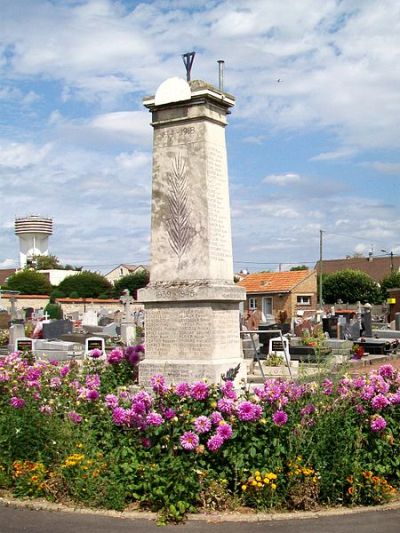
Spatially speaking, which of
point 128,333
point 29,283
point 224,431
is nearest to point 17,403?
point 224,431

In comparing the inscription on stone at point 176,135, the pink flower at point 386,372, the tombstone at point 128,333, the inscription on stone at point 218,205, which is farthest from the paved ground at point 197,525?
the tombstone at point 128,333

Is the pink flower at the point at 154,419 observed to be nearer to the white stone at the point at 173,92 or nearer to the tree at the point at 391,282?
the white stone at the point at 173,92

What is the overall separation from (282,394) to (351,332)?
69.8 ft

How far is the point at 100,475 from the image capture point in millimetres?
6227

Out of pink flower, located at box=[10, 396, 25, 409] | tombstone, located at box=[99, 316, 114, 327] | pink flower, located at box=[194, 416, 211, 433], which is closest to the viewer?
pink flower, located at box=[194, 416, 211, 433]

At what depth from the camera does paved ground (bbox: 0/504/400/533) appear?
18.3 ft

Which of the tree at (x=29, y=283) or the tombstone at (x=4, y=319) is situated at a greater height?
the tree at (x=29, y=283)

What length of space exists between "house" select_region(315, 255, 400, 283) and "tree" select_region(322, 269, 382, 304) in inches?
840

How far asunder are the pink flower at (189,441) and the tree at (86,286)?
67728 millimetres

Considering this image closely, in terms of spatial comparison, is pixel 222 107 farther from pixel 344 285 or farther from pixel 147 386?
pixel 344 285

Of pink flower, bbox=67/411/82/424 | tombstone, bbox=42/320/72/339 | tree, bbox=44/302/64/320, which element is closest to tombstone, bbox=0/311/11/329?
tree, bbox=44/302/64/320

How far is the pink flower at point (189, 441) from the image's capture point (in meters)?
5.93

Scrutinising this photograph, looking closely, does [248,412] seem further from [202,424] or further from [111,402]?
[111,402]

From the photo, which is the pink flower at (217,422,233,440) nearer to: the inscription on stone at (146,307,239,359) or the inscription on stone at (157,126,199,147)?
the inscription on stone at (146,307,239,359)
